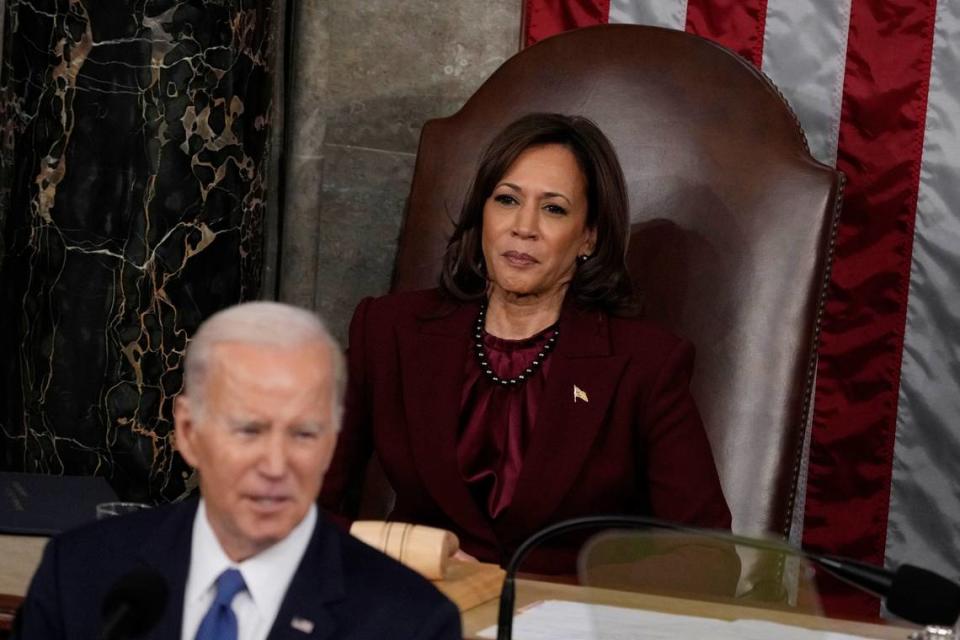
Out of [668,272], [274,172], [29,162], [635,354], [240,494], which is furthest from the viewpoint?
[274,172]

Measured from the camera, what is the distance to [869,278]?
406 cm

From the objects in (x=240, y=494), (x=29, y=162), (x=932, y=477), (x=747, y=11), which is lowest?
(x=932, y=477)

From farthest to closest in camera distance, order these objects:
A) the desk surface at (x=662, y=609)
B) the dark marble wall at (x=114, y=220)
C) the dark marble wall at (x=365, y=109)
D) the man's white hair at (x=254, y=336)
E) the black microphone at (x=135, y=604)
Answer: the dark marble wall at (x=365, y=109) → the dark marble wall at (x=114, y=220) → the desk surface at (x=662, y=609) → the man's white hair at (x=254, y=336) → the black microphone at (x=135, y=604)

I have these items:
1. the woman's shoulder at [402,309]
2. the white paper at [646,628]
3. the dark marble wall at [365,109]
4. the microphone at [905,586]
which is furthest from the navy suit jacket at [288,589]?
the dark marble wall at [365,109]

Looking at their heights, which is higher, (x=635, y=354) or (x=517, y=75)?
(x=517, y=75)

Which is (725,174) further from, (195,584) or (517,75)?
(195,584)

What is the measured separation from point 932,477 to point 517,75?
56.3 inches

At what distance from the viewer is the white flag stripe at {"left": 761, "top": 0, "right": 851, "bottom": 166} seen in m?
4.04

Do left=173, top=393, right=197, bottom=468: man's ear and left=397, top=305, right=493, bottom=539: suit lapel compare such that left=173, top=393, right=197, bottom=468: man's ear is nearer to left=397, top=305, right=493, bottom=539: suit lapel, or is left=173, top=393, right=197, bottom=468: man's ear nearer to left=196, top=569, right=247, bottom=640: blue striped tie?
left=196, top=569, right=247, bottom=640: blue striped tie

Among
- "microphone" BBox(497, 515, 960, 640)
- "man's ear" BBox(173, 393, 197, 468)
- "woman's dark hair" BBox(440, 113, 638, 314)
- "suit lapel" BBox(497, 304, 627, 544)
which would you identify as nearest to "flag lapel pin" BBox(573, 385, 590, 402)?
"suit lapel" BBox(497, 304, 627, 544)

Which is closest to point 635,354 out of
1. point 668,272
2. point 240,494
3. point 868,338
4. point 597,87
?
point 668,272

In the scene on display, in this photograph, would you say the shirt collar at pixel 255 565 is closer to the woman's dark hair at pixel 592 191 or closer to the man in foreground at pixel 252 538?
the man in foreground at pixel 252 538

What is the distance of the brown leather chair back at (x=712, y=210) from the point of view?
3498 millimetres

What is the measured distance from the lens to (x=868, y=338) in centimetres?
408
